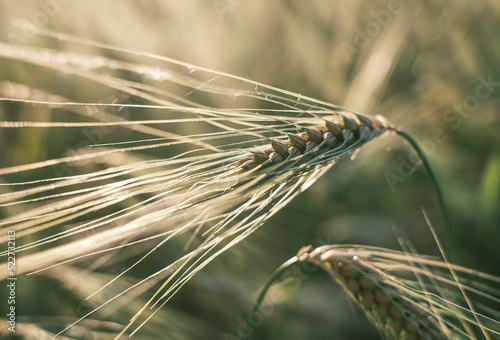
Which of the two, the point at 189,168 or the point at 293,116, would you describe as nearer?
the point at 189,168

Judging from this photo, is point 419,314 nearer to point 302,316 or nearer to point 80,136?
point 302,316

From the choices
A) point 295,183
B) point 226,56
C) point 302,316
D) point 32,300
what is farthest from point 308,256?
point 226,56

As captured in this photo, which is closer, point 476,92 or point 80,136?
point 476,92

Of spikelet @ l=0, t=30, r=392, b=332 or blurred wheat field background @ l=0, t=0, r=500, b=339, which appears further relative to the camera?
blurred wheat field background @ l=0, t=0, r=500, b=339

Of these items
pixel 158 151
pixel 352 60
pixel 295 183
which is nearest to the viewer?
pixel 295 183

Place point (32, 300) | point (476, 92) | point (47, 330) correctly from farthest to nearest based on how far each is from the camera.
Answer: point (476, 92)
point (32, 300)
point (47, 330)

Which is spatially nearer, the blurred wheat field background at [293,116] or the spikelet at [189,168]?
the spikelet at [189,168]

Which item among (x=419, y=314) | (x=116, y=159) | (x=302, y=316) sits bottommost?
(x=302, y=316)

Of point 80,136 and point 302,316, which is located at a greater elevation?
point 80,136
